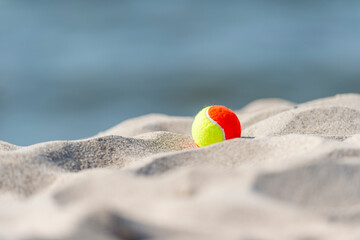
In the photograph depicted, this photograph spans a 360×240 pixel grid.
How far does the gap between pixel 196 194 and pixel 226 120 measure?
0.86 m

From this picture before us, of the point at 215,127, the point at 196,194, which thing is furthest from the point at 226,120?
the point at 196,194

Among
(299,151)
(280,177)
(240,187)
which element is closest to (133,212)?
(240,187)

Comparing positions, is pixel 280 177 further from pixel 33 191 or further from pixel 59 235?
pixel 33 191

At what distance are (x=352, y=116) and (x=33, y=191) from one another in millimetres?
1661

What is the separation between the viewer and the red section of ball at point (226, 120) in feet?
6.15

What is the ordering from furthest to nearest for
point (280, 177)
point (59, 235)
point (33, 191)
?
point (33, 191)
point (280, 177)
point (59, 235)

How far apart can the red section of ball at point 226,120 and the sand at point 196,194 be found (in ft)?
1.04

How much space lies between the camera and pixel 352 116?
225cm

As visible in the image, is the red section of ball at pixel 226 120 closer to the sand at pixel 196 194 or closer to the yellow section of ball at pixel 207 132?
the yellow section of ball at pixel 207 132

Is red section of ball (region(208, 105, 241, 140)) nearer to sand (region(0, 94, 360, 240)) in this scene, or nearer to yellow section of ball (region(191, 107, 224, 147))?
yellow section of ball (region(191, 107, 224, 147))

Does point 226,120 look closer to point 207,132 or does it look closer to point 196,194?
point 207,132

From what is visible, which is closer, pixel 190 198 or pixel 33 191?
pixel 190 198

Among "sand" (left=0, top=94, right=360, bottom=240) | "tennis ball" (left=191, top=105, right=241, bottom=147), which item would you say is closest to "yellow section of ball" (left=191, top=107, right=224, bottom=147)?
"tennis ball" (left=191, top=105, right=241, bottom=147)

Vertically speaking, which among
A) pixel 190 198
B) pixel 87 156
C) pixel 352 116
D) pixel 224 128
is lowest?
pixel 190 198
